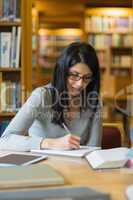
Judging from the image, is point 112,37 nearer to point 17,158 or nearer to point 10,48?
point 10,48

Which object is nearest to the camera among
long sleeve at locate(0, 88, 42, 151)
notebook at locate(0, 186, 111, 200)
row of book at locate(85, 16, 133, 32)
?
notebook at locate(0, 186, 111, 200)

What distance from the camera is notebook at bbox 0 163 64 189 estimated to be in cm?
122

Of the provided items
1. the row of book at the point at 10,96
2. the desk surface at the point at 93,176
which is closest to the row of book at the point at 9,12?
the row of book at the point at 10,96

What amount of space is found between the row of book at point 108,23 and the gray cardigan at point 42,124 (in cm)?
496

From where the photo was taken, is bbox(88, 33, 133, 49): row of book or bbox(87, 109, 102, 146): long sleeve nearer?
bbox(87, 109, 102, 146): long sleeve

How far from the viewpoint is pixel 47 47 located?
7906 millimetres

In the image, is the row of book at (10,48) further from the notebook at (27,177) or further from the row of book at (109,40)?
the row of book at (109,40)

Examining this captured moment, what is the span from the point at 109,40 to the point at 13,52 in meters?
4.07

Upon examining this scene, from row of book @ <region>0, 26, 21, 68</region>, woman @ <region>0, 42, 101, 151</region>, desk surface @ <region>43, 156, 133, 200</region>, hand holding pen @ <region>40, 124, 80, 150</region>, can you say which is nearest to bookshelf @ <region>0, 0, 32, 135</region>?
row of book @ <region>0, 26, 21, 68</region>

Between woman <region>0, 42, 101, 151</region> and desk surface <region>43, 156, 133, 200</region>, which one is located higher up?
woman <region>0, 42, 101, 151</region>

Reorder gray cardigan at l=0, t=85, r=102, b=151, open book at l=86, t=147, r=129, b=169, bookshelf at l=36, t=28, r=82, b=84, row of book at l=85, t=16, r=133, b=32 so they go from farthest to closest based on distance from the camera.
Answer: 1. bookshelf at l=36, t=28, r=82, b=84
2. row of book at l=85, t=16, r=133, b=32
3. gray cardigan at l=0, t=85, r=102, b=151
4. open book at l=86, t=147, r=129, b=169

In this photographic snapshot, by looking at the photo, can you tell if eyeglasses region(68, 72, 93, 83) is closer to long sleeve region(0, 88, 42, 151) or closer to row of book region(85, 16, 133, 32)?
long sleeve region(0, 88, 42, 151)

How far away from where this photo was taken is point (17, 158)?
1594 millimetres

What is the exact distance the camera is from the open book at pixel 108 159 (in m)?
1.50
